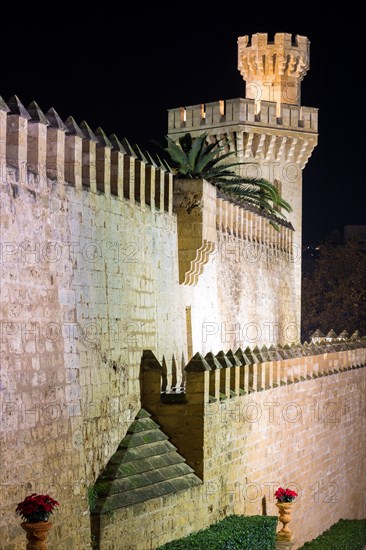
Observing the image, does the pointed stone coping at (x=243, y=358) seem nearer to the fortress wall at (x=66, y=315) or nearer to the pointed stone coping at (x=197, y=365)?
the fortress wall at (x=66, y=315)

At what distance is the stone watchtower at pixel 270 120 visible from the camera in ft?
98.0

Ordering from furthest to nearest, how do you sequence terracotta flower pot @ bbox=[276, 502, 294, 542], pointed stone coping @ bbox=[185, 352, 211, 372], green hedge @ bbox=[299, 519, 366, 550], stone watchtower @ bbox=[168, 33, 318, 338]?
A: stone watchtower @ bbox=[168, 33, 318, 338], green hedge @ bbox=[299, 519, 366, 550], terracotta flower pot @ bbox=[276, 502, 294, 542], pointed stone coping @ bbox=[185, 352, 211, 372]

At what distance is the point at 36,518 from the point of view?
33.8 ft

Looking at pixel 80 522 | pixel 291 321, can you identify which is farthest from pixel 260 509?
pixel 291 321

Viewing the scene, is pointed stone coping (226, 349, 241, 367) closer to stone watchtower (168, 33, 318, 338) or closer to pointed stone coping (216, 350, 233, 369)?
pointed stone coping (216, 350, 233, 369)

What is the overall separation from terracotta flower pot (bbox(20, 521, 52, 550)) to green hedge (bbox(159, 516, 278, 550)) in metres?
2.78

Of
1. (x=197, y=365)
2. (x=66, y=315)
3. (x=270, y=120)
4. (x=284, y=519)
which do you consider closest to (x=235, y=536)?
(x=197, y=365)

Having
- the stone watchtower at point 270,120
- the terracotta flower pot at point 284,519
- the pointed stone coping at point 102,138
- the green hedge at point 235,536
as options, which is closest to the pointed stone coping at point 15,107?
the pointed stone coping at point 102,138

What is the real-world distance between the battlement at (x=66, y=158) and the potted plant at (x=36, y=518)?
319cm

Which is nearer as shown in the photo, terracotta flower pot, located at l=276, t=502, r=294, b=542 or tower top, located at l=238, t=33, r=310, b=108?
terracotta flower pot, located at l=276, t=502, r=294, b=542

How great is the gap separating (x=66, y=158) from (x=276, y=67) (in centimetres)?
2097

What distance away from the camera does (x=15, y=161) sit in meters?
11.5

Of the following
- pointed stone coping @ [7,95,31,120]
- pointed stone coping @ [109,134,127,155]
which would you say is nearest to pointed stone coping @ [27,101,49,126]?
pointed stone coping @ [7,95,31,120]

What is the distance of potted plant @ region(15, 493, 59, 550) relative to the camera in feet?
33.7
